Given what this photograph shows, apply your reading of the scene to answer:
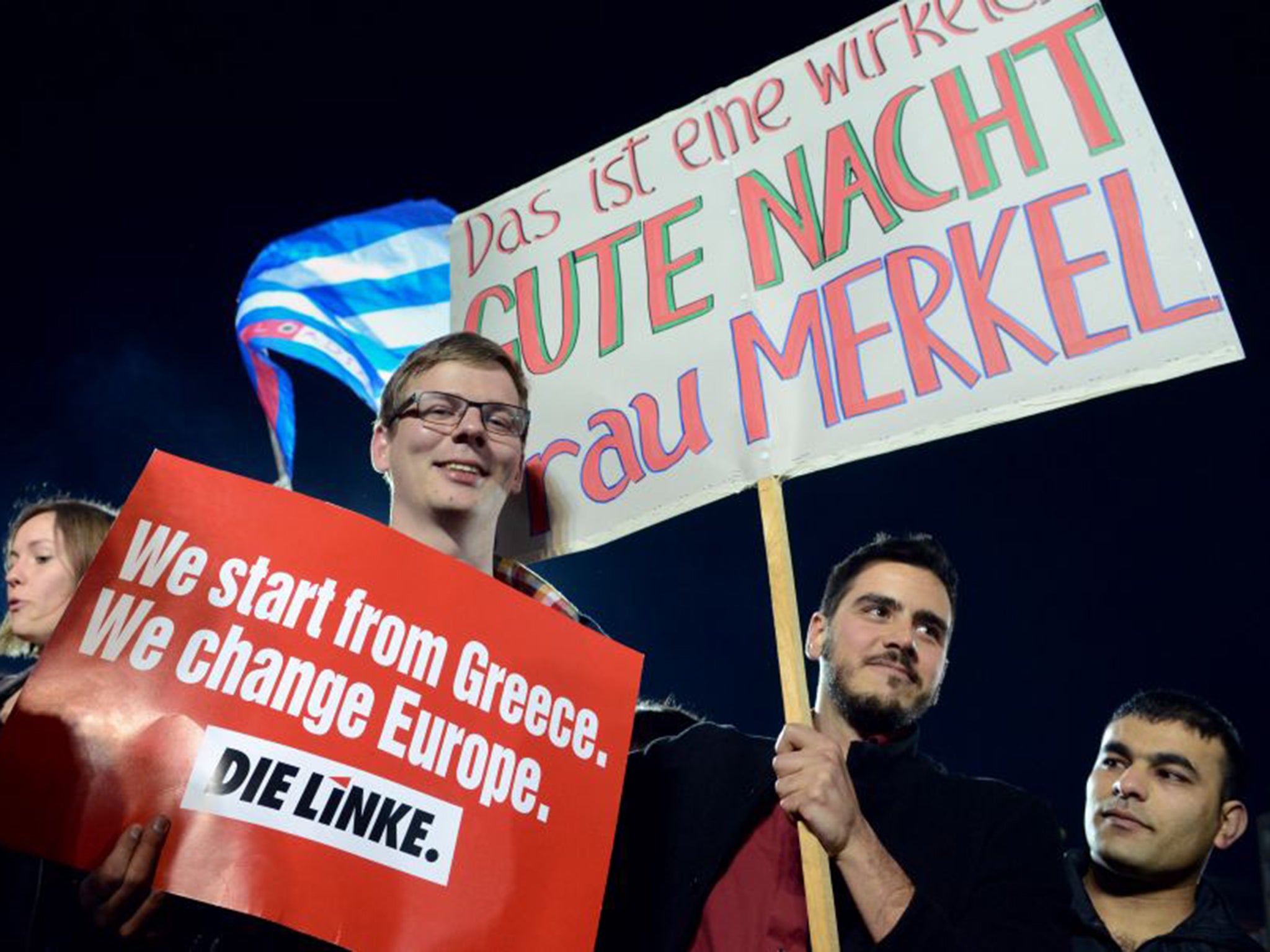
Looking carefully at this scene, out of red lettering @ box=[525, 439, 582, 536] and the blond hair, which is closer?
red lettering @ box=[525, 439, 582, 536]

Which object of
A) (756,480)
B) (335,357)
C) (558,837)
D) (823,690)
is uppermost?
(335,357)

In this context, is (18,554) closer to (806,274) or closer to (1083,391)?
(806,274)

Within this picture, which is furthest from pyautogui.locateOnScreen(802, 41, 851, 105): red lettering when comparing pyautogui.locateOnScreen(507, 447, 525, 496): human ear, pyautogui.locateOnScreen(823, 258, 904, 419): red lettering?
pyautogui.locateOnScreen(507, 447, 525, 496): human ear

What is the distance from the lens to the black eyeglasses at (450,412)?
7.25 ft

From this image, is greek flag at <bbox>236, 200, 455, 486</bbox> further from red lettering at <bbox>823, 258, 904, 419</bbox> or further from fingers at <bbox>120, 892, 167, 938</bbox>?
fingers at <bbox>120, 892, 167, 938</bbox>

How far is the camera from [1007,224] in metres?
2.18

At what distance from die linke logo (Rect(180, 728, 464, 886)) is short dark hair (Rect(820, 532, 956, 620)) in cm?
124

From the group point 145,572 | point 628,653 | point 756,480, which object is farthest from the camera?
point 756,480

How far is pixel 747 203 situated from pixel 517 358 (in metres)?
0.66

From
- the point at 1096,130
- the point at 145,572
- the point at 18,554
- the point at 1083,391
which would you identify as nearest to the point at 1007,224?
the point at 1096,130

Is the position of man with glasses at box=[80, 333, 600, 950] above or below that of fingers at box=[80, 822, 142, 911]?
above

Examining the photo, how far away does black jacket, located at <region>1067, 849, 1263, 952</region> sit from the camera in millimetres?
2611

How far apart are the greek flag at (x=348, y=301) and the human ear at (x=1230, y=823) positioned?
3.55 meters

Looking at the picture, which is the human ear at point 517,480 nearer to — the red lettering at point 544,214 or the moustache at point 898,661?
the red lettering at point 544,214
